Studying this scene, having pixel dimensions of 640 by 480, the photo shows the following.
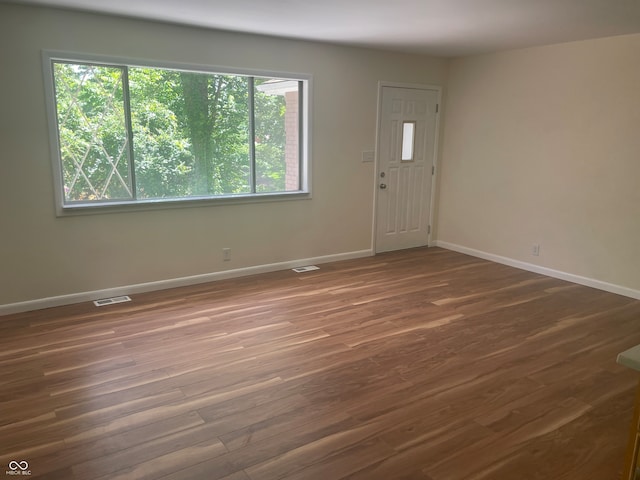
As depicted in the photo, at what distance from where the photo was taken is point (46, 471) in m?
2.11

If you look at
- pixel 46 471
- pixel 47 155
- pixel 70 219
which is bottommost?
pixel 46 471

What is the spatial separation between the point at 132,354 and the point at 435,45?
13.9 feet

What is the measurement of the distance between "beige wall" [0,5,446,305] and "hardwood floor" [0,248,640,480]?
37cm

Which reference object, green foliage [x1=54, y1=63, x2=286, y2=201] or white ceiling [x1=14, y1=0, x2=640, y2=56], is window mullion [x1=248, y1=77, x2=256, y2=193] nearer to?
green foliage [x1=54, y1=63, x2=286, y2=201]

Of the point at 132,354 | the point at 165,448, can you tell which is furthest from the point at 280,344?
the point at 165,448

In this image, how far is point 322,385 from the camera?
2.87 m

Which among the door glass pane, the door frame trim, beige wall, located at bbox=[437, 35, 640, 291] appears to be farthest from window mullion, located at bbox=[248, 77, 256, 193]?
beige wall, located at bbox=[437, 35, 640, 291]

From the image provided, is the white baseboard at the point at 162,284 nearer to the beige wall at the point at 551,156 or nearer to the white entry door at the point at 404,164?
the white entry door at the point at 404,164

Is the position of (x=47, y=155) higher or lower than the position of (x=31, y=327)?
higher

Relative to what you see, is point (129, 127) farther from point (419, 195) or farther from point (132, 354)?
point (419, 195)

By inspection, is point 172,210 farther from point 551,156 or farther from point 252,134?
point 551,156

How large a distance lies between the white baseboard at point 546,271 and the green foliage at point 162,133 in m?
2.63

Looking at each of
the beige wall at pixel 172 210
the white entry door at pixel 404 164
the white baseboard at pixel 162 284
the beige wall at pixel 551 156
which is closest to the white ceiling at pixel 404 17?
the beige wall at pixel 172 210

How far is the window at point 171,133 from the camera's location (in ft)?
13.1
